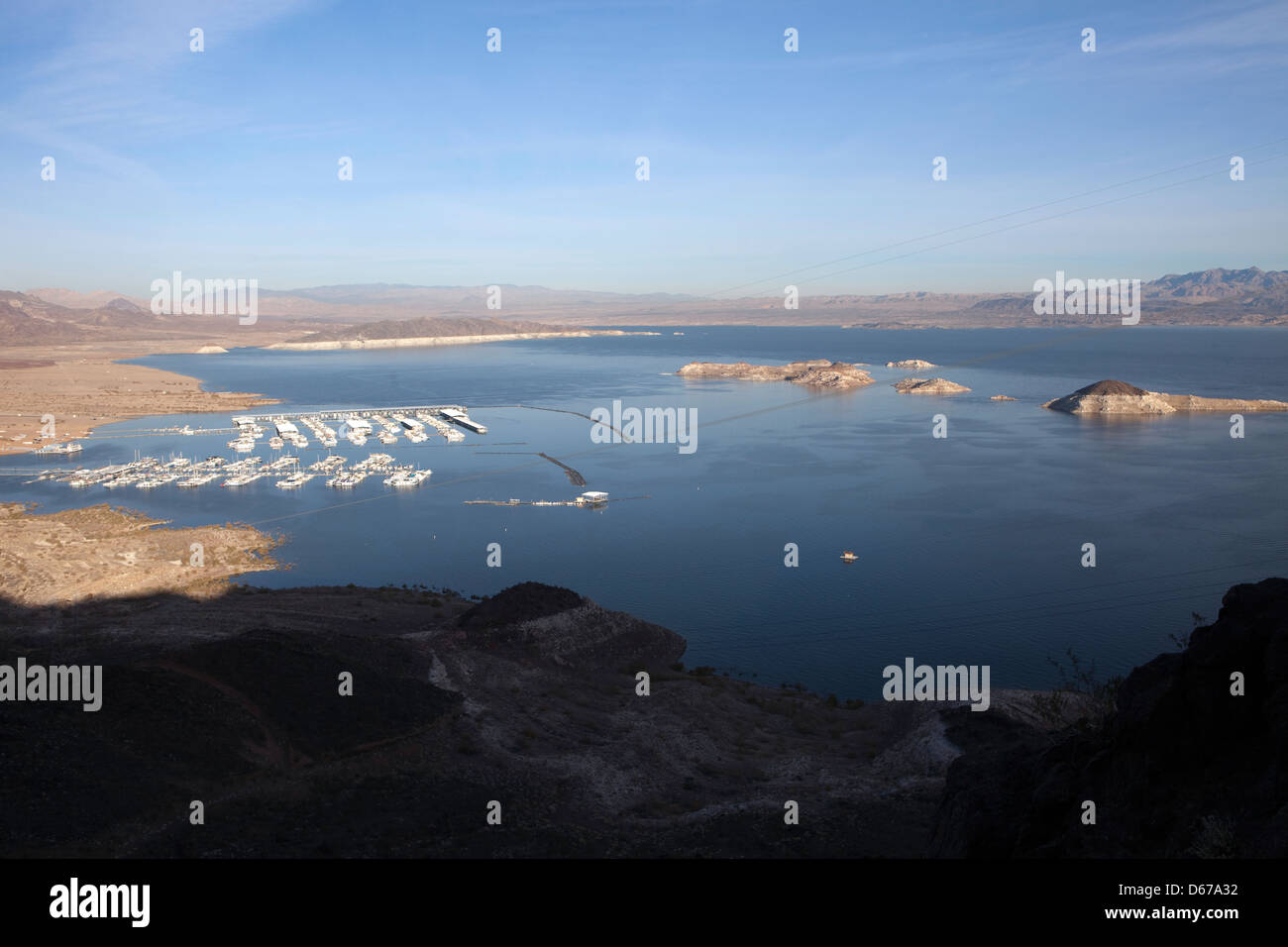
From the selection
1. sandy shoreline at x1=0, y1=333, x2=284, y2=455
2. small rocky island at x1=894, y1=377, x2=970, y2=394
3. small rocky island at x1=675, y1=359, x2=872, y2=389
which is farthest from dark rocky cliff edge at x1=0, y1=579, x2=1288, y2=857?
small rocky island at x1=675, y1=359, x2=872, y2=389

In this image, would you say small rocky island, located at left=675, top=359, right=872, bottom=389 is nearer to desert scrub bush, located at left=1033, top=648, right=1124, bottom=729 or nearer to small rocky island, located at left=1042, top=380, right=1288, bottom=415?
small rocky island, located at left=1042, top=380, right=1288, bottom=415

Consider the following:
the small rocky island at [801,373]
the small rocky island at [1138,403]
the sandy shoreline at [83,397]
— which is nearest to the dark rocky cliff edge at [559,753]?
the sandy shoreline at [83,397]

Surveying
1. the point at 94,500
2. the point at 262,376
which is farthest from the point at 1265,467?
the point at 262,376

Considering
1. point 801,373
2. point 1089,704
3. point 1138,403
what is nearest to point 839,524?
point 1089,704

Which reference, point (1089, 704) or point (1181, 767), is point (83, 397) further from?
point (1181, 767)

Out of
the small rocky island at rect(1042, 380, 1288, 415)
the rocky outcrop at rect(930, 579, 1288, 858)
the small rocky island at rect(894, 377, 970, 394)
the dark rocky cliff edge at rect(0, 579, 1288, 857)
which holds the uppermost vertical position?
the small rocky island at rect(894, 377, 970, 394)
